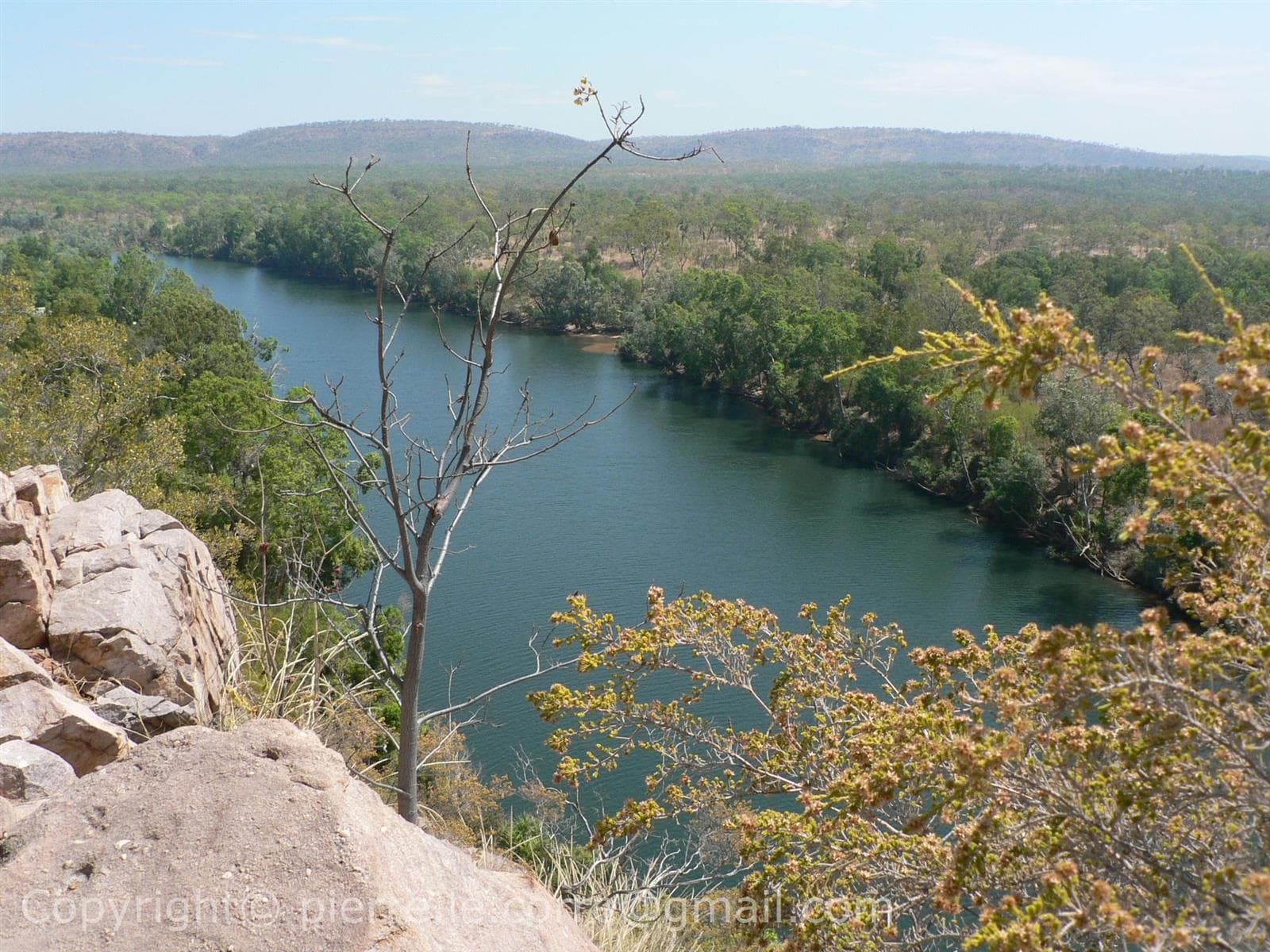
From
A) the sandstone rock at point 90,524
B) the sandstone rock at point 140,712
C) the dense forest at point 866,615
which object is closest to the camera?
the dense forest at point 866,615

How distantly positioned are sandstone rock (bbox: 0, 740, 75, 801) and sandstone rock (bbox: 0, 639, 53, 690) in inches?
35.8

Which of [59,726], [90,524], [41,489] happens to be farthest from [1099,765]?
[41,489]

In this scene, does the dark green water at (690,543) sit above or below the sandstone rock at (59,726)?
below

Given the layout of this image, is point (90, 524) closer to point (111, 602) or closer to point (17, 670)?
point (111, 602)

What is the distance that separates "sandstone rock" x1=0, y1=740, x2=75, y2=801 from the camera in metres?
5.76

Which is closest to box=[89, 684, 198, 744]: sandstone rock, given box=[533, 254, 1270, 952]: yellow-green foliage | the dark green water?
box=[533, 254, 1270, 952]: yellow-green foliage

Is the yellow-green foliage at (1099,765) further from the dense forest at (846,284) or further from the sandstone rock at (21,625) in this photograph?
the sandstone rock at (21,625)

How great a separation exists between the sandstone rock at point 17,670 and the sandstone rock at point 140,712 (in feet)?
1.46

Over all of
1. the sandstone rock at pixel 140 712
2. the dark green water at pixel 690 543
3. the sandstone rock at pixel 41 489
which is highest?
the sandstone rock at pixel 41 489

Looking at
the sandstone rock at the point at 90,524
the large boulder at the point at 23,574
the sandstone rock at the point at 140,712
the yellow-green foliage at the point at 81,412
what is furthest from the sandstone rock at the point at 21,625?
the yellow-green foliage at the point at 81,412

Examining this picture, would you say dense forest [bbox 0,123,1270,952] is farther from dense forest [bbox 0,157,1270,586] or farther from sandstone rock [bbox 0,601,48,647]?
sandstone rock [bbox 0,601,48,647]

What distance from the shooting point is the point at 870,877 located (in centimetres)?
490

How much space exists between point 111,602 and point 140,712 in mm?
1467

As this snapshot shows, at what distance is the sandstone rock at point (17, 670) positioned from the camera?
6922mm
